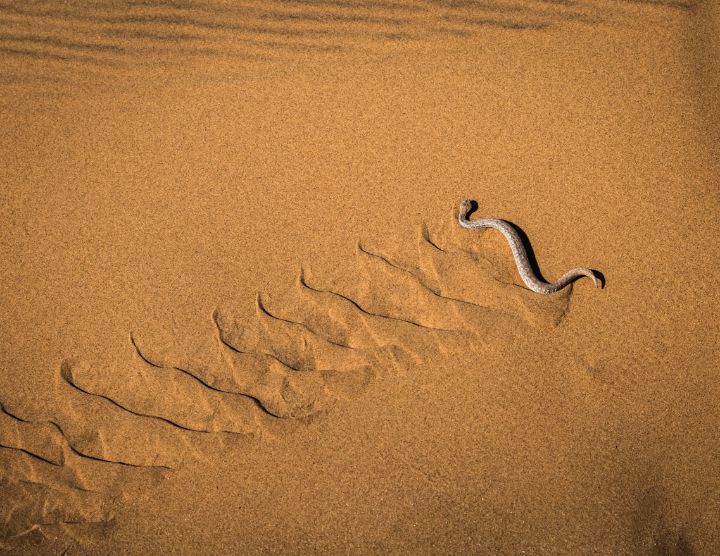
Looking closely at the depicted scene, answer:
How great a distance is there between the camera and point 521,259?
3082 millimetres

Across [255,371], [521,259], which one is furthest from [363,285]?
[521,259]

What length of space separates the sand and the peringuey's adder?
0.07m

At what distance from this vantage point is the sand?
8.34 feet

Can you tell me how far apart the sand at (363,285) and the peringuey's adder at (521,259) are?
66 mm

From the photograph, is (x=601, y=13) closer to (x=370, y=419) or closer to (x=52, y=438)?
(x=370, y=419)

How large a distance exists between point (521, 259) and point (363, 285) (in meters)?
1.00

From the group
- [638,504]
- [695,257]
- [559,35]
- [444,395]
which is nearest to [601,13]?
[559,35]

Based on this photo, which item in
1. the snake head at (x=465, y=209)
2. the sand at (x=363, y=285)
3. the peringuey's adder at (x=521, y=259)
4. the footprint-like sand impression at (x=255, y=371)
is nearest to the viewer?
the sand at (x=363, y=285)

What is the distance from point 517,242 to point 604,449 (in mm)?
1279

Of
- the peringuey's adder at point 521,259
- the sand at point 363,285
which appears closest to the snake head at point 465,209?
the peringuey's adder at point 521,259

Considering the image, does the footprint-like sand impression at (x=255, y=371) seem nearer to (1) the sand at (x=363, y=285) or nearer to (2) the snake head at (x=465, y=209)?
(1) the sand at (x=363, y=285)

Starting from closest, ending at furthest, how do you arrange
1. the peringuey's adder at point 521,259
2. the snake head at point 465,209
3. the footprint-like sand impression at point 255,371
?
the footprint-like sand impression at point 255,371, the peringuey's adder at point 521,259, the snake head at point 465,209

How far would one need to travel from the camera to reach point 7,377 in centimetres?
306

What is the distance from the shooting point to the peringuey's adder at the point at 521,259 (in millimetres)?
2977
